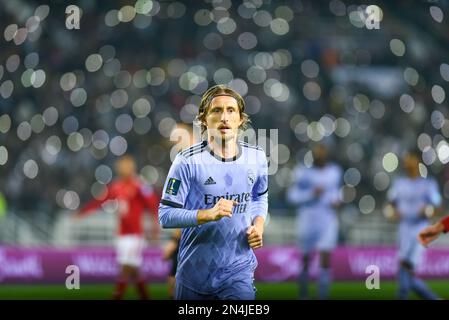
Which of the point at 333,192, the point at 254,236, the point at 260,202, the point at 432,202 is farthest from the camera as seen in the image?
the point at 333,192

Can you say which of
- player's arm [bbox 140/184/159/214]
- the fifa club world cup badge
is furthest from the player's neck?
player's arm [bbox 140/184/159/214]

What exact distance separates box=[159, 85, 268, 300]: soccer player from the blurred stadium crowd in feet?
44.6

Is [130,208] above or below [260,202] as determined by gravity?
above

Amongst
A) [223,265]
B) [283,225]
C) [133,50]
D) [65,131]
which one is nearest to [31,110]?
[65,131]

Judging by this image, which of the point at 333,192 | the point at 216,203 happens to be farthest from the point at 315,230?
the point at 216,203

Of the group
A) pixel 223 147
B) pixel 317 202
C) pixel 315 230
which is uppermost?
pixel 317 202

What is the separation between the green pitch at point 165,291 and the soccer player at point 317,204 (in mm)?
851

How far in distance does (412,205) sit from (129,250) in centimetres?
425

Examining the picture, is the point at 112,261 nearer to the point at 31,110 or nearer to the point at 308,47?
the point at 31,110

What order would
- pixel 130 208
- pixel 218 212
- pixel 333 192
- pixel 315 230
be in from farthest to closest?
1. pixel 315 230
2. pixel 333 192
3. pixel 130 208
4. pixel 218 212

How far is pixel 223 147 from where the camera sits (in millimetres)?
5930

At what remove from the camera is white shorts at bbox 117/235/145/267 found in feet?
46.0

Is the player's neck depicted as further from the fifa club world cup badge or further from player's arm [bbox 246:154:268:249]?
player's arm [bbox 246:154:268:249]

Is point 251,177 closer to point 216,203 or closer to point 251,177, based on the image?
point 251,177
